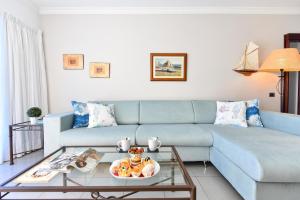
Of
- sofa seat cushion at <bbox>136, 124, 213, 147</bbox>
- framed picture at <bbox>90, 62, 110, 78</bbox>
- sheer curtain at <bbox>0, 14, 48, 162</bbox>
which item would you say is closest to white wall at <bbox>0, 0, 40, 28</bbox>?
sheer curtain at <bbox>0, 14, 48, 162</bbox>

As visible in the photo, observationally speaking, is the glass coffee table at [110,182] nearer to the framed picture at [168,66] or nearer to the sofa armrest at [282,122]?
the sofa armrest at [282,122]

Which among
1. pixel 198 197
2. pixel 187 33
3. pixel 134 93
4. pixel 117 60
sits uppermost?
pixel 187 33

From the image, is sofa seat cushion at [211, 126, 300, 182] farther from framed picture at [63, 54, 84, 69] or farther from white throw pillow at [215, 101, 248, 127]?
framed picture at [63, 54, 84, 69]

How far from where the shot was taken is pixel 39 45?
10.5 feet

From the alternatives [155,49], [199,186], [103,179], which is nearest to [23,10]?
[155,49]

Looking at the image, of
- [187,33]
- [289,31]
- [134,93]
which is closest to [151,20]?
[187,33]

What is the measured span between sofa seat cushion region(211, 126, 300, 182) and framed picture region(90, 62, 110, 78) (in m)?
2.05

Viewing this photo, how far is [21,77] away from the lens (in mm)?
2832

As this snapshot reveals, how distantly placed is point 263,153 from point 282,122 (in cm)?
118

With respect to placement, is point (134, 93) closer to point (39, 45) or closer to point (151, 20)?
point (151, 20)

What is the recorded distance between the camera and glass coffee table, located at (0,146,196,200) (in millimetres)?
1078

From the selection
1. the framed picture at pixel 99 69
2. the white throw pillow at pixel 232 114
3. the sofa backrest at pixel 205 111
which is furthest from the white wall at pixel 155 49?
the white throw pillow at pixel 232 114

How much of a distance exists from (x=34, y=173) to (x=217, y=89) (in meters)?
2.92

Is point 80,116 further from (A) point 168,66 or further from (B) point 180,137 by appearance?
(A) point 168,66
